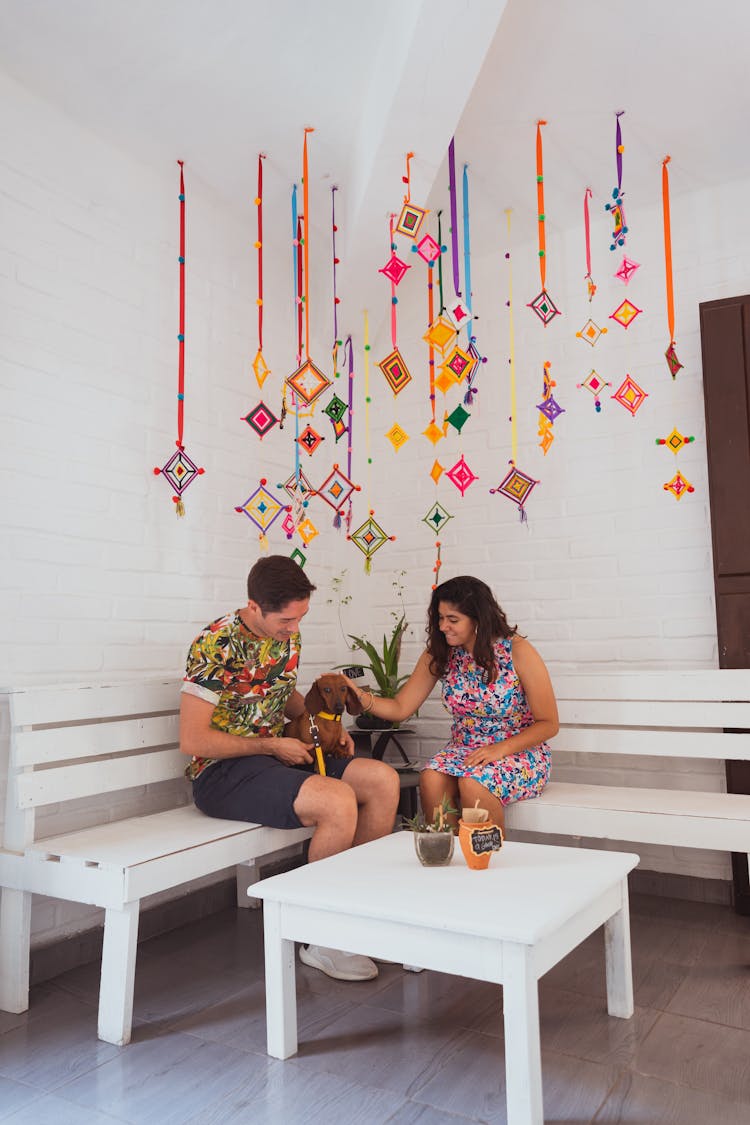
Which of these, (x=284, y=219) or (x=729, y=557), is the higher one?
(x=284, y=219)

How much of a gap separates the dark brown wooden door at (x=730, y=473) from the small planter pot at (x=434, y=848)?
135cm

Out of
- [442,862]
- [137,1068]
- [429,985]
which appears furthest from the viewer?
[429,985]

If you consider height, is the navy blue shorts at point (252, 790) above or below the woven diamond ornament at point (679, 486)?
below

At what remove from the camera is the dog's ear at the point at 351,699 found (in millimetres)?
2672

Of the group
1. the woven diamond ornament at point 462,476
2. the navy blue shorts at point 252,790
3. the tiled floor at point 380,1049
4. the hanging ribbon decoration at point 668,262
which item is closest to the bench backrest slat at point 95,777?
the navy blue shorts at point 252,790

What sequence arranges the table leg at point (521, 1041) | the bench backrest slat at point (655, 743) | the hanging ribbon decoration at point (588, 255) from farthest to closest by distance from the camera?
1. the hanging ribbon decoration at point (588, 255)
2. the bench backrest slat at point (655, 743)
3. the table leg at point (521, 1041)

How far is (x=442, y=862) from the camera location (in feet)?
6.40

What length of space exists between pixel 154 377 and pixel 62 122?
0.81 m

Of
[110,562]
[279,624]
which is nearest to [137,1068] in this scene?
[279,624]

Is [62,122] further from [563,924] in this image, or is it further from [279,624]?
[563,924]

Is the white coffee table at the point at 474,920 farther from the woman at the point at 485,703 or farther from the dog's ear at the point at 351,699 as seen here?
the dog's ear at the point at 351,699

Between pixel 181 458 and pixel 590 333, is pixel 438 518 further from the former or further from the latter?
pixel 181 458

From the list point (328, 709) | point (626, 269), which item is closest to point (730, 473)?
point (626, 269)

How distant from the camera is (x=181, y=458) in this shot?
2.96 m
